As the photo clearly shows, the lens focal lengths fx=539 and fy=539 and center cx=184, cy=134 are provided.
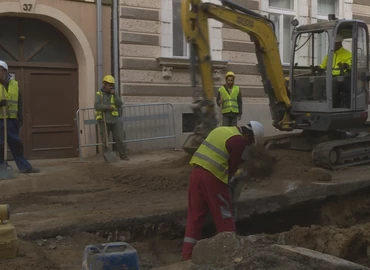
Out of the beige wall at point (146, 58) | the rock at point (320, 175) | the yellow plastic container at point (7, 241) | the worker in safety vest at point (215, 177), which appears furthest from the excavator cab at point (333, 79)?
the yellow plastic container at point (7, 241)

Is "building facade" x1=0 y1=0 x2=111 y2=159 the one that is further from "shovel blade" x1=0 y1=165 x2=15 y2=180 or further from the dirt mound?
the dirt mound

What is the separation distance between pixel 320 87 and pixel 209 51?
9.30 feet

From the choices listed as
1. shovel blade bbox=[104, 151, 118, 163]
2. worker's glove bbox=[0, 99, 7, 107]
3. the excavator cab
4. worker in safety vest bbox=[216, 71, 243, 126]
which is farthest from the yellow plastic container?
worker in safety vest bbox=[216, 71, 243, 126]

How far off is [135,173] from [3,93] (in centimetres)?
254

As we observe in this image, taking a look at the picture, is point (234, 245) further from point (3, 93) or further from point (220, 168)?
point (3, 93)

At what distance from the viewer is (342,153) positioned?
963 cm

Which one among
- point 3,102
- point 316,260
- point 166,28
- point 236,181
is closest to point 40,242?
point 236,181

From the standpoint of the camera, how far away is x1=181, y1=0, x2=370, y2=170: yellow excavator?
9156mm

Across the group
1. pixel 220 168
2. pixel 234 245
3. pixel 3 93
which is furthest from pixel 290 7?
pixel 234 245

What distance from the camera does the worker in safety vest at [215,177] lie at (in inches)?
225

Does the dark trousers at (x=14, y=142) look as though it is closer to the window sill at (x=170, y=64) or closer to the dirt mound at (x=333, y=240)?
the window sill at (x=170, y=64)

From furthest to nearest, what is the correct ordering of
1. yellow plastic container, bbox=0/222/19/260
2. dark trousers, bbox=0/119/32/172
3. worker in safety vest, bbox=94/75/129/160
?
worker in safety vest, bbox=94/75/129/160
dark trousers, bbox=0/119/32/172
yellow plastic container, bbox=0/222/19/260

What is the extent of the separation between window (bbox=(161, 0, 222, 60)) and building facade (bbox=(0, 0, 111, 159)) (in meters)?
1.35

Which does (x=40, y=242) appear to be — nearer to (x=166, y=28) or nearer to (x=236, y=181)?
(x=236, y=181)
